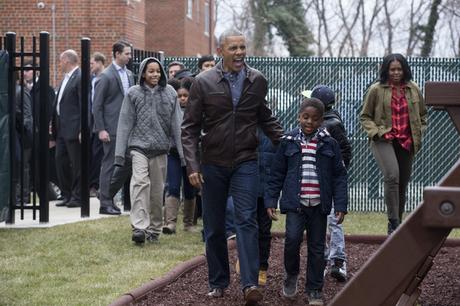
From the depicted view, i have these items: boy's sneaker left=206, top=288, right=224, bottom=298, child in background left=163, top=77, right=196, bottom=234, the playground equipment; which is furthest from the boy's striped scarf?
child in background left=163, top=77, right=196, bottom=234

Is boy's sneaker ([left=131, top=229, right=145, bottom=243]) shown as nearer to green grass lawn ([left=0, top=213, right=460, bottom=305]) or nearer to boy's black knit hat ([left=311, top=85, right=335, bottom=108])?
green grass lawn ([left=0, top=213, right=460, bottom=305])

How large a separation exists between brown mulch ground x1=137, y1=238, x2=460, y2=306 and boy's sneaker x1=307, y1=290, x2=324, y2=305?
0.12 meters

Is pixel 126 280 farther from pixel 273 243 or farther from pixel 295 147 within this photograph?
pixel 273 243

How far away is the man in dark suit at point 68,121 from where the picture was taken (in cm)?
1568

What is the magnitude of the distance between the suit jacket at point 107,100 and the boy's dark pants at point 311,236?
22.2 ft

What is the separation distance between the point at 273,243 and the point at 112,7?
1658 centimetres

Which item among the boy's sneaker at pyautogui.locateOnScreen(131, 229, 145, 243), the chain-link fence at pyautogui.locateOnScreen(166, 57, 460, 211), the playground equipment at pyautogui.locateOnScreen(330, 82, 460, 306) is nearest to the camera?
the playground equipment at pyautogui.locateOnScreen(330, 82, 460, 306)

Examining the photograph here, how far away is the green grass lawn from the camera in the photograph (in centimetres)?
855

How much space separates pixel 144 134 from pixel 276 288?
3.03 meters

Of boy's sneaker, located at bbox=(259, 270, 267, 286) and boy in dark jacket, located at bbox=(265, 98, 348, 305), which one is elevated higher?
boy in dark jacket, located at bbox=(265, 98, 348, 305)

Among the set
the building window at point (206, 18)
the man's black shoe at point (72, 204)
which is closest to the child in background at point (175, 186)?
the man's black shoe at point (72, 204)

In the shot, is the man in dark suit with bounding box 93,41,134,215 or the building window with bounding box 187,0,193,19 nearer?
the man in dark suit with bounding box 93,41,134,215

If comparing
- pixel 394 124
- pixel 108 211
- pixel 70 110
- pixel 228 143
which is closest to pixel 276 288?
pixel 228 143

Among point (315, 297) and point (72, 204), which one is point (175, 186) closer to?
point (72, 204)
